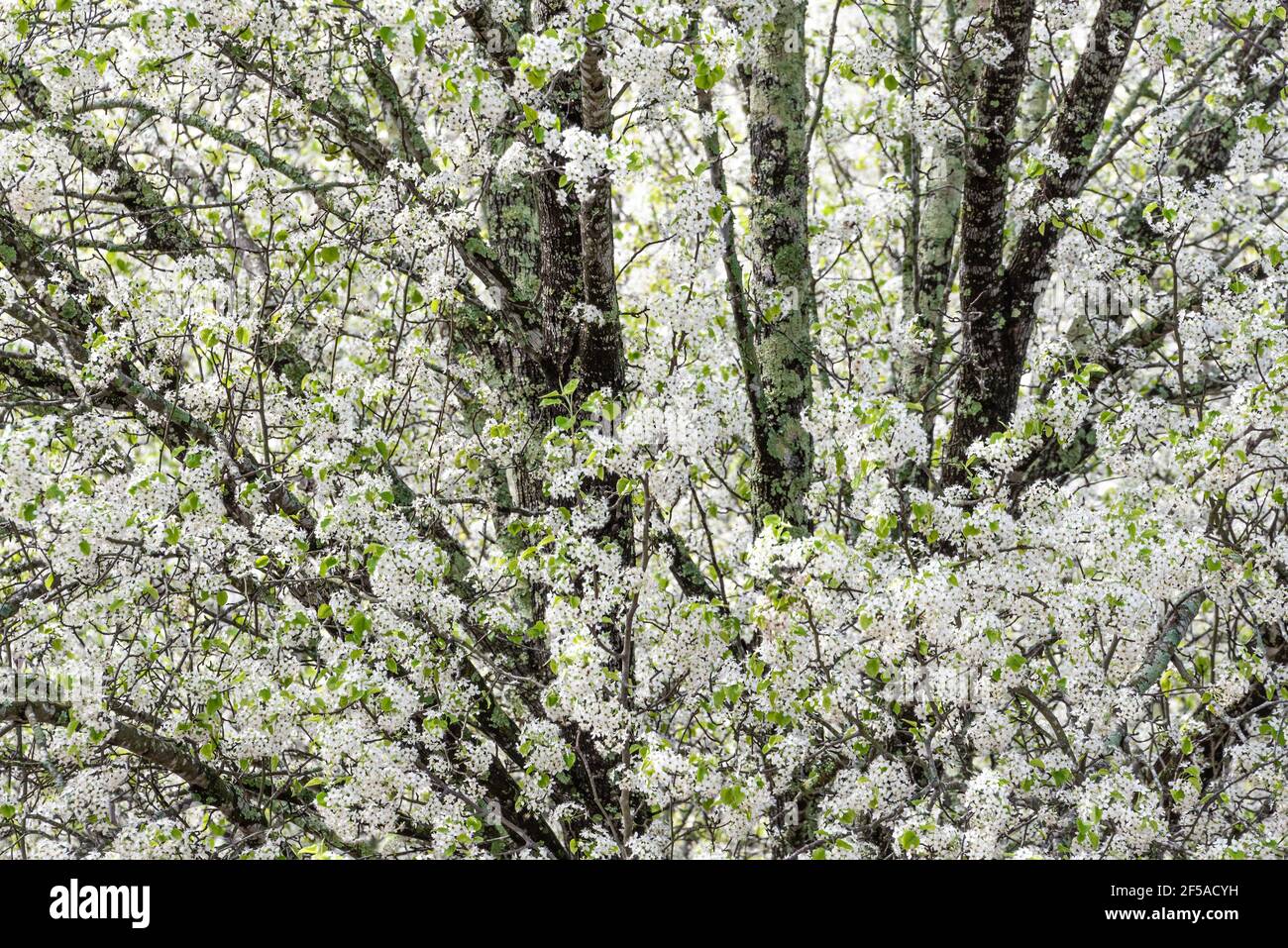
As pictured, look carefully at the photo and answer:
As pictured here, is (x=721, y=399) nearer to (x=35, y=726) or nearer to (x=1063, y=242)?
(x=1063, y=242)

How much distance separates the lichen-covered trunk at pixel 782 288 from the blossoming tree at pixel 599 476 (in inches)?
0.9

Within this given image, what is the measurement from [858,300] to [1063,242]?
49.7 inches

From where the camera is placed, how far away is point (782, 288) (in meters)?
6.54

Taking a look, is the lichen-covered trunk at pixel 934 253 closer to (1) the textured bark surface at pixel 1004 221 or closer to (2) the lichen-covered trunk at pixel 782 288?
(1) the textured bark surface at pixel 1004 221

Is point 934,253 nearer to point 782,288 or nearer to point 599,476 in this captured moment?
point 782,288

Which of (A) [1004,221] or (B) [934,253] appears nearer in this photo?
(A) [1004,221]

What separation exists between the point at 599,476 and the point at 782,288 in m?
1.97

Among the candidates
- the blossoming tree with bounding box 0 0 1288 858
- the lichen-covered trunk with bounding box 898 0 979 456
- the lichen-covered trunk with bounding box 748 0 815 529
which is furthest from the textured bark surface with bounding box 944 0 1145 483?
the lichen-covered trunk with bounding box 748 0 815 529

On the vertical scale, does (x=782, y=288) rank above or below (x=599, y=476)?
above

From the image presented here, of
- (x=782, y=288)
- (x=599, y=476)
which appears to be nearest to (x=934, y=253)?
(x=782, y=288)

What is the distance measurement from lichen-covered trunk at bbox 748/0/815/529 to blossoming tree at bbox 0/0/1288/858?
22 millimetres

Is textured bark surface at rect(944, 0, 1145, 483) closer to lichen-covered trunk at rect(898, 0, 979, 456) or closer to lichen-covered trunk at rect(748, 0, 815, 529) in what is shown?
lichen-covered trunk at rect(898, 0, 979, 456)

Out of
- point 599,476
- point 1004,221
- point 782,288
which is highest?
point 1004,221

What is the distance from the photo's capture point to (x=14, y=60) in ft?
19.5
